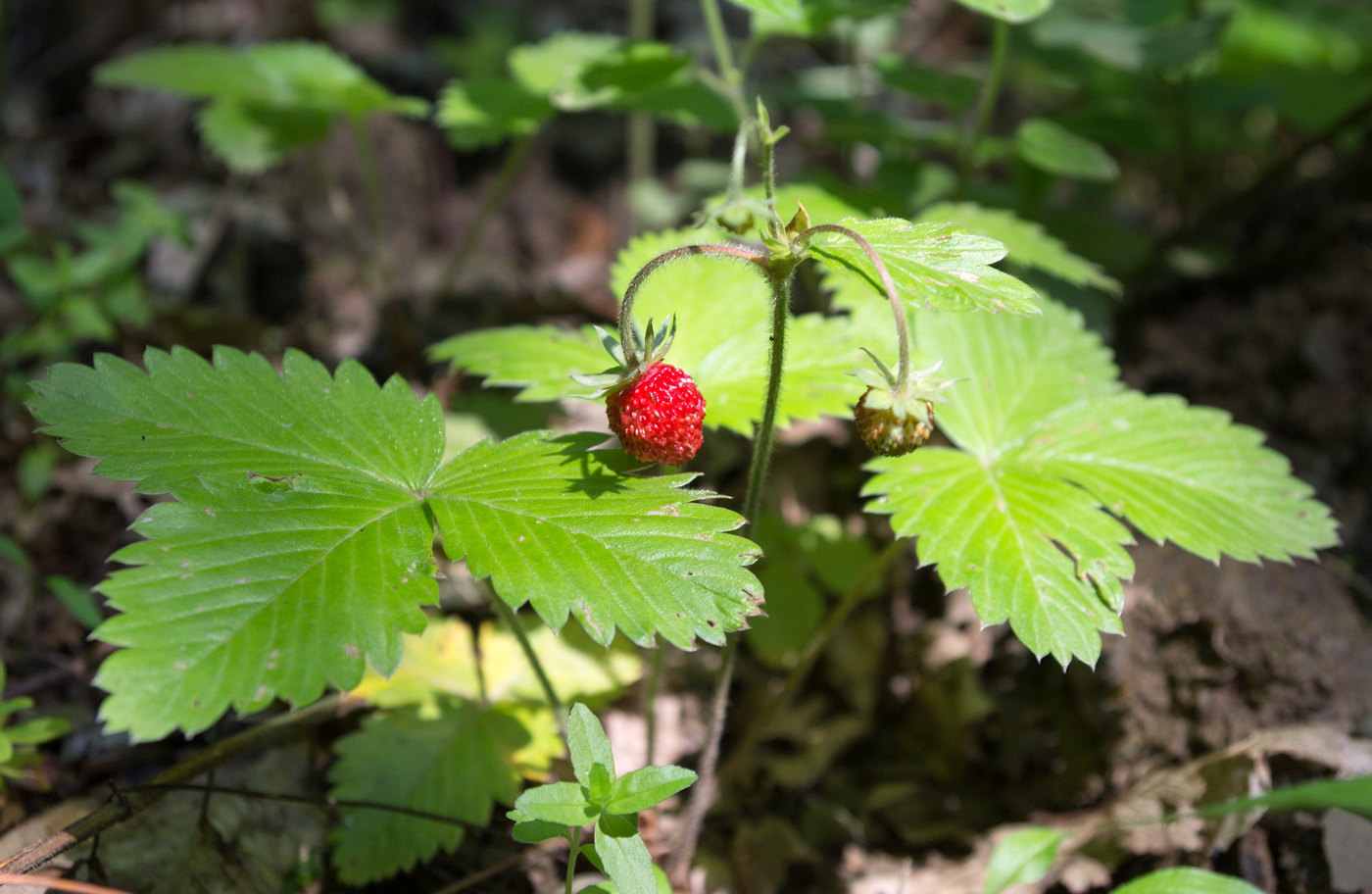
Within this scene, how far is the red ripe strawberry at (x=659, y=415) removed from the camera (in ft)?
4.17

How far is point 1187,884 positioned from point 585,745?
3.01 feet

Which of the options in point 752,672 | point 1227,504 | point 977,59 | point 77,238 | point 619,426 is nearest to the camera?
point 619,426

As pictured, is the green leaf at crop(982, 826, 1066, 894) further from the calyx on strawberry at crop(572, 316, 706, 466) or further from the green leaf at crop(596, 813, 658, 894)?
the calyx on strawberry at crop(572, 316, 706, 466)

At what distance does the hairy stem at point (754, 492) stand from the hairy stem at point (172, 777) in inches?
28.5

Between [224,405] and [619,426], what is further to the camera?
[224,405]

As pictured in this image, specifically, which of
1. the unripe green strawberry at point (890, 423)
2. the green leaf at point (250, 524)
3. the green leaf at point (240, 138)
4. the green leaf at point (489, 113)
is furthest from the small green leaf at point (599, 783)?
the green leaf at point (240, 138)

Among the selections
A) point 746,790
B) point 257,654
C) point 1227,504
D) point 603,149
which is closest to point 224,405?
point 257,654

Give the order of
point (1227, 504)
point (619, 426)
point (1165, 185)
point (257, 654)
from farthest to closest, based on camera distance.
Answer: point (1165, 185), point (1227, 504), point (619, 426), point (257, 654)

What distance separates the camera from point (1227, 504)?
1.64 meters

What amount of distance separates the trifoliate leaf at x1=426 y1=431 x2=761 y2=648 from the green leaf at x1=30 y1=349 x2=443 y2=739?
0.08 metres

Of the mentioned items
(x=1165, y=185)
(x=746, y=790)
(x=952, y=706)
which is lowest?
(x=746, y=790)

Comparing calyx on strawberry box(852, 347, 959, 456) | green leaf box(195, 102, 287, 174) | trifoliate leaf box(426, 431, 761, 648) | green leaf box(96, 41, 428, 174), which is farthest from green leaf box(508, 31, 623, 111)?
calyx on strawberry box(852, 347, 959, 456)

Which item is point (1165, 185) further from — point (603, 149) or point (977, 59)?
point (603, 149)

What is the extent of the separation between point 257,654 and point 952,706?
1664 mm
